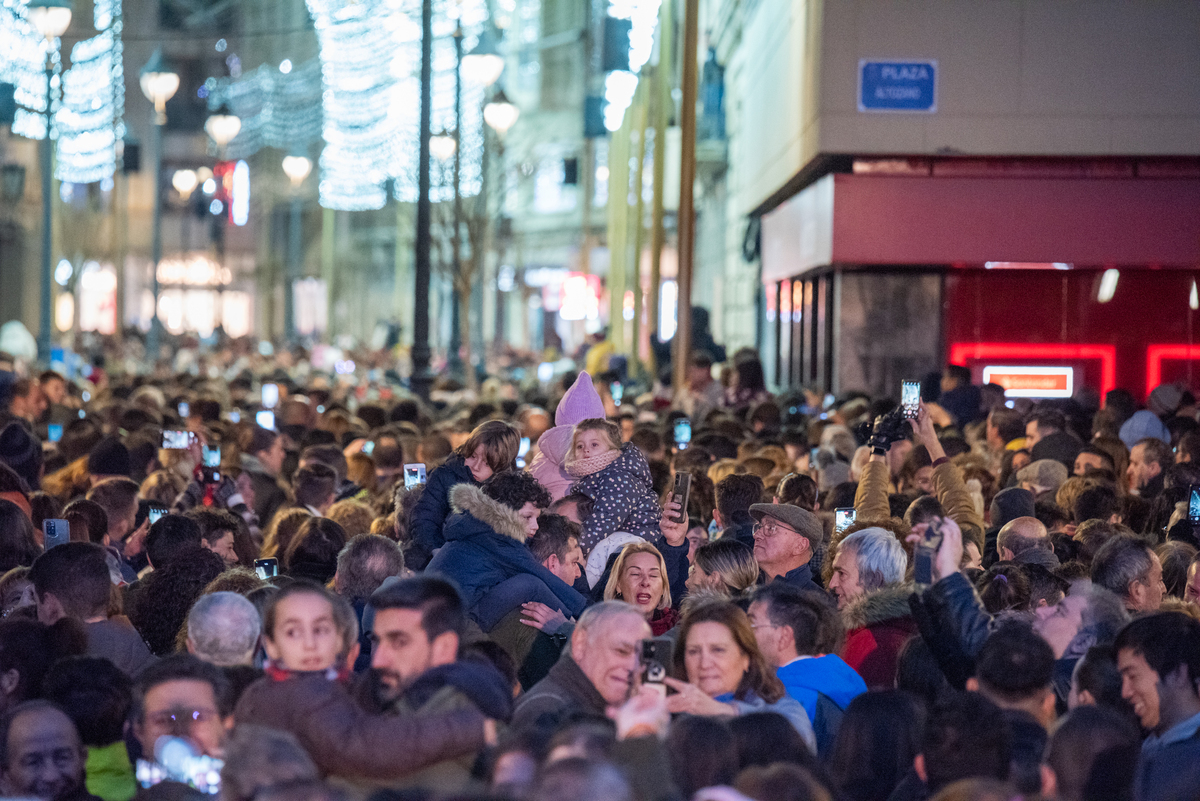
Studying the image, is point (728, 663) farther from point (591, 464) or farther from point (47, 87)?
point (47, 87)

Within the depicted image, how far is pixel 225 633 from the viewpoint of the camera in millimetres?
5848

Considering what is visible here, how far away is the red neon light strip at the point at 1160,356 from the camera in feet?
73.5

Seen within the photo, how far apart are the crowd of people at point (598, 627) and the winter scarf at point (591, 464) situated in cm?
1

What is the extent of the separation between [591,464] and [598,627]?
3.53 meters

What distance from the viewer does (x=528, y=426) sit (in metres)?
14.8

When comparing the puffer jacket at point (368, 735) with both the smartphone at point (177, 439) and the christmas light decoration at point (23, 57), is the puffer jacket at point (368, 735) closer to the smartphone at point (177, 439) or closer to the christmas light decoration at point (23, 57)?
the smartphone at point (177, 439)

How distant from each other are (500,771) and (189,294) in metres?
81.3

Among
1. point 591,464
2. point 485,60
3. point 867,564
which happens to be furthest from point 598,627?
point 485,60

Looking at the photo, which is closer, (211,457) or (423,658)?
(423,658)

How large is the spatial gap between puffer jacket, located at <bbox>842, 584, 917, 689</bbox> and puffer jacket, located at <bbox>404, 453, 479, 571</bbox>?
228 centimetres

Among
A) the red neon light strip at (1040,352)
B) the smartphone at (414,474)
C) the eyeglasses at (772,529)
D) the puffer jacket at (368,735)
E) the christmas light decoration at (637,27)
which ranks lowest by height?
the puffer jacket at (368,735)

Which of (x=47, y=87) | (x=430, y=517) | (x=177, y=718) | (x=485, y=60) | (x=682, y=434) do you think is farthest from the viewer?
(x=485, y=60)

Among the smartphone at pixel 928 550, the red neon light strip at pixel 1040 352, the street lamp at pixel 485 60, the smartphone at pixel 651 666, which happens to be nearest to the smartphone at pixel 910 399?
the smartphone at pixel 928 550

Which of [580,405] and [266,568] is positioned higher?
[580,405]
